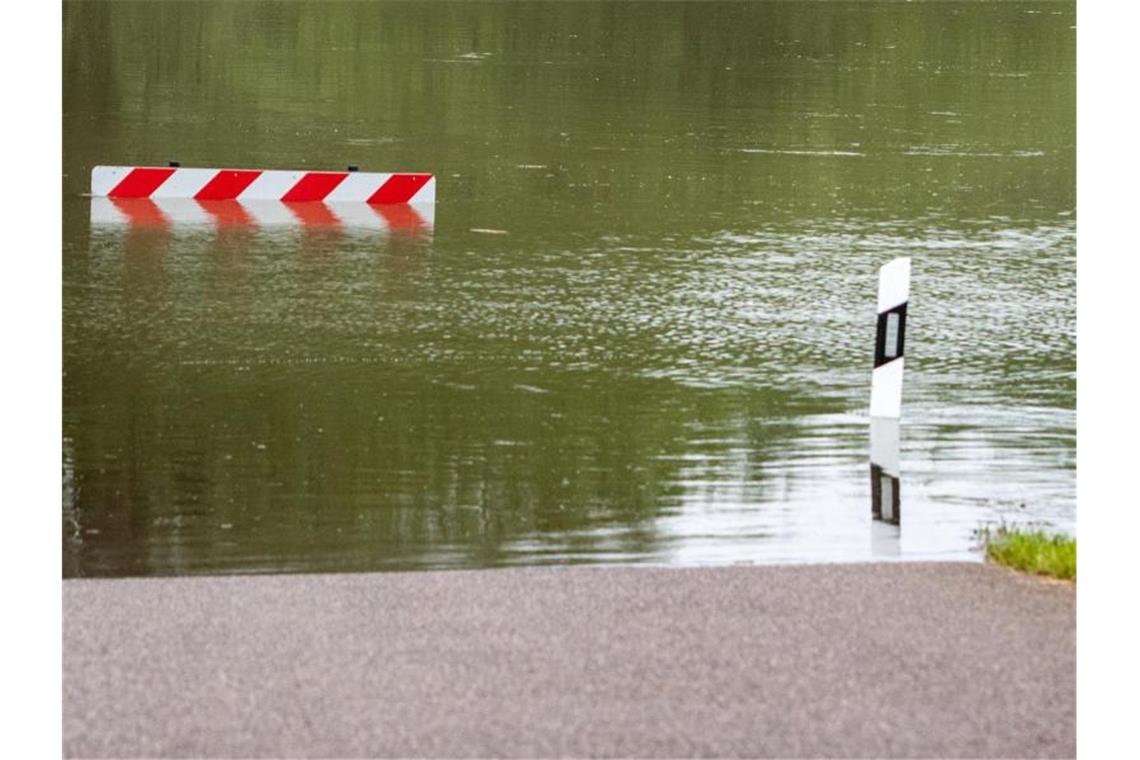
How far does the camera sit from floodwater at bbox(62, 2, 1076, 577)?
10.4 metres

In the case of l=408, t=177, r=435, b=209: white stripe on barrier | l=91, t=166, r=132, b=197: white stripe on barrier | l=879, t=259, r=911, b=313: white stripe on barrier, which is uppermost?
l=91, t=166, r=132, b=197: white stripe on barrier

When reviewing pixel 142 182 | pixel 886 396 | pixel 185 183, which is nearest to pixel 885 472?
pixel 886 396

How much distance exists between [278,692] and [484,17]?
37.8 m

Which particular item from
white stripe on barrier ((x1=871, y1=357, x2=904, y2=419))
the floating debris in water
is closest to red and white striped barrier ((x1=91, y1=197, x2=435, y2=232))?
the floating debris in water

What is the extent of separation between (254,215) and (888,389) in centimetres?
844

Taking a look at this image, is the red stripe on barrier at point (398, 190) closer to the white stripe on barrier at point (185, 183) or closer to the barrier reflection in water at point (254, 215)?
the barrier reflection in water at point (254, 215)

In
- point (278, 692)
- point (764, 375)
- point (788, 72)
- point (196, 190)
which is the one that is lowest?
point (278, 692)

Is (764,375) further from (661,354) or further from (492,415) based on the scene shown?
(492,415)

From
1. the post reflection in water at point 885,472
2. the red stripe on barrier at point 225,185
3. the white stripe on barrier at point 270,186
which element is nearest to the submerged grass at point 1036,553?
the post reflection in water at point 885,472

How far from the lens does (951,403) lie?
13.4m

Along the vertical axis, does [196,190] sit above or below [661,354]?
above

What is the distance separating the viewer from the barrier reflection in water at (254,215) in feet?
63.1

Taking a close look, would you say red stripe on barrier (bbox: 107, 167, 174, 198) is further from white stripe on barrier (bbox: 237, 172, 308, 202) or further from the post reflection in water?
the post reflection in water

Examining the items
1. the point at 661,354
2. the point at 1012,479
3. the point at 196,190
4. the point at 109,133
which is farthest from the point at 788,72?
the point at 1012,479
